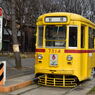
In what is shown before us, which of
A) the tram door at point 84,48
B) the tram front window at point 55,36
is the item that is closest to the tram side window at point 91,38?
the tram door at point 84,48

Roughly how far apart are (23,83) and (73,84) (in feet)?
7.35

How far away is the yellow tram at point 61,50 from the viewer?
12438 millimetres

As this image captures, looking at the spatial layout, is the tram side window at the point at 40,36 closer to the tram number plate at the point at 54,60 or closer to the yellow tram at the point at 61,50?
the yellow tram at the point at 61,50

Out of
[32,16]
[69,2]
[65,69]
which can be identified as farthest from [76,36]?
[69,2]

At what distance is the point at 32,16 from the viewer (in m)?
42.4

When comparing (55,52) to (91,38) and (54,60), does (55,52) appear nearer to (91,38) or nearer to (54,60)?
(54,60)

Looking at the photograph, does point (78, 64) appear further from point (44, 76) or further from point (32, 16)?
point (32, 16)

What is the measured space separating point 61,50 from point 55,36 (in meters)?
0.80

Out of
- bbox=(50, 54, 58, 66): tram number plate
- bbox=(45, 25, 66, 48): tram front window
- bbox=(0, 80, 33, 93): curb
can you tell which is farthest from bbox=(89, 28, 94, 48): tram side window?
bbox=(0, 80, 33, 93): curb

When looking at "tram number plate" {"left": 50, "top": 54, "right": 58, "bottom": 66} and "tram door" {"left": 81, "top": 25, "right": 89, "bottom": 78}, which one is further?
"tram door" {"left": 81, "top": 25, "right": 89, "bottom": 78}

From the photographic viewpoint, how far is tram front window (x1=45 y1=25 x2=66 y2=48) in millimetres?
12664

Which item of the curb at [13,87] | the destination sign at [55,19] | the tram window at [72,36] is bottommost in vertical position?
the curb at [13,87]

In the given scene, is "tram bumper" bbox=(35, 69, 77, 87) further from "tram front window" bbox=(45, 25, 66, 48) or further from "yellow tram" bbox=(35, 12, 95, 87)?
"tram front window" bbox=(45, 25, 66, 48)

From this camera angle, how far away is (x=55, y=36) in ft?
42.3
